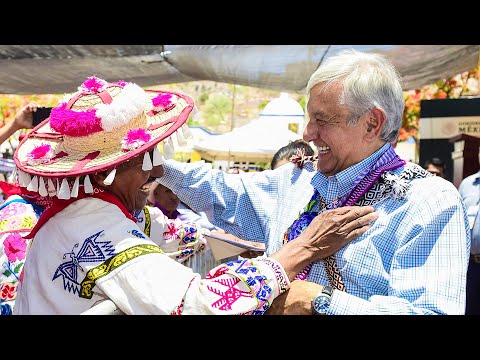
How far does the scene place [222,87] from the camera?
203ft

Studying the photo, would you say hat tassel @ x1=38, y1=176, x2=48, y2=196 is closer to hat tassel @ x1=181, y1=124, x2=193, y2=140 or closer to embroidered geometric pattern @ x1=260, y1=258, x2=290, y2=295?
hat tassel @ x1=181, y1=124, x2=193, y2=140

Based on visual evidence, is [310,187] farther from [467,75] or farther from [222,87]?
[222,87]

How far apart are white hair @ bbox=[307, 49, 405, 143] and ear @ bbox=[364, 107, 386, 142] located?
0.05ft

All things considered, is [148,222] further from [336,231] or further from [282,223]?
[336,231]

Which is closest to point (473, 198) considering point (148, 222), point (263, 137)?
point (263, 137)

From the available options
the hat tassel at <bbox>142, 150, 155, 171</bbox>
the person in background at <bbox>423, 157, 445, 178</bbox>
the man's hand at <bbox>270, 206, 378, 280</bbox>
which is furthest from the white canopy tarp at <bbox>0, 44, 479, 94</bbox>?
the hat tassel at <bbox>142, 150, 155, 171</bbox>

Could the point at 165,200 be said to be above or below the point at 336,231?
below

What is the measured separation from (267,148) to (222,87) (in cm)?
5383

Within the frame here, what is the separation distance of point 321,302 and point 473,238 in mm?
3446

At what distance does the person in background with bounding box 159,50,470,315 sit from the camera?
1917 millimetres

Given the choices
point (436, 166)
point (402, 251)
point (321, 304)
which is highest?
point (402, 251)

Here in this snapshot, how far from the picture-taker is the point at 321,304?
6.33 ft
